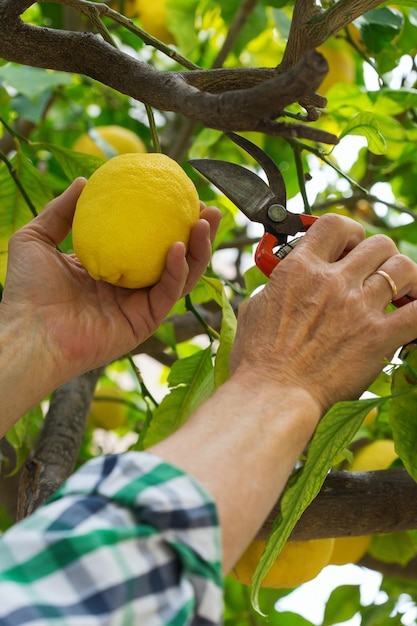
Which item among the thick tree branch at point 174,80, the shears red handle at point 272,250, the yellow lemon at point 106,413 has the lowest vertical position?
the yellow lemon at point 106,413

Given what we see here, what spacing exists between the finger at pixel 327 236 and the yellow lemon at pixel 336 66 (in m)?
0.66

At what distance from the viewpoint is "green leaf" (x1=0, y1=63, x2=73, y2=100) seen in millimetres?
994

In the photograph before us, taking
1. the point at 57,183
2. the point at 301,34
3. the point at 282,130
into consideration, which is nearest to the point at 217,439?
the point at 282,130

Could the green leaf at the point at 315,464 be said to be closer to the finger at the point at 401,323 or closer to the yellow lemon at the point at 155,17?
the finger at the point at 401,323

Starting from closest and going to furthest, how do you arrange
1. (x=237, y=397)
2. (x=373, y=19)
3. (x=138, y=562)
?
(x=138, y=562), (x=237, y=397), (x=373, y=19)

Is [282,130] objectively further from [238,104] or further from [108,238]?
[108,238]

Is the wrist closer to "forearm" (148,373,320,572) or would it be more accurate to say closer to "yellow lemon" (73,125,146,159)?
"forearm" (148,373,320,572)

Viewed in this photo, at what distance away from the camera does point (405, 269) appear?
0.63 m

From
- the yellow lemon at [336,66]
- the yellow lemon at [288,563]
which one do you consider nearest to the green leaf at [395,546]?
the yellow lemon at [288,563]

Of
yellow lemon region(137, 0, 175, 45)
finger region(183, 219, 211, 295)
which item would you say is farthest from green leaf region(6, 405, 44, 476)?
yellow lemon region(137, 0, 175, 45)

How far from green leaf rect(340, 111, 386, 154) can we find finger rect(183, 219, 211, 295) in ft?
0.63

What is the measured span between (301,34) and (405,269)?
0.19 meters

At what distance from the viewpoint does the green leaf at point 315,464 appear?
1.91 ft

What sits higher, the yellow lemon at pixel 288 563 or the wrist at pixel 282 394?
the wrist at pixel 282 394
